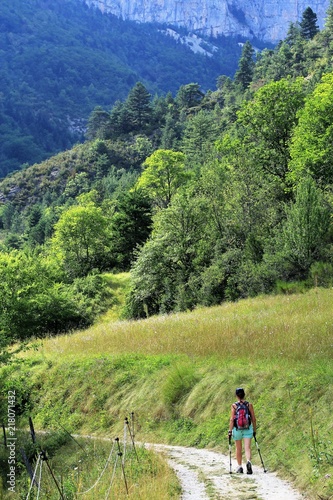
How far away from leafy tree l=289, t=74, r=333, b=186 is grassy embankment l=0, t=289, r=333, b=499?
12.5 meters

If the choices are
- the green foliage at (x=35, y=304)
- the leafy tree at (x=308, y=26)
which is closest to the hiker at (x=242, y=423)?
the green foliage at (x=35, y=304)

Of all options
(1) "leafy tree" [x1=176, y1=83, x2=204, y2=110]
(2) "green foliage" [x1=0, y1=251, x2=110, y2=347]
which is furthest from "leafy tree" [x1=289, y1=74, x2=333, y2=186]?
(1) "leafy tree" [x1=176, y1=83, x2=204, y2=110]

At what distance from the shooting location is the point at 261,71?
416 feet

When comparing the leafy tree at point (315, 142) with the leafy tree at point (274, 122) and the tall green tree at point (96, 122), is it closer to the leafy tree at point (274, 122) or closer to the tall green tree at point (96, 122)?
the leafy tree at point (274, 122)

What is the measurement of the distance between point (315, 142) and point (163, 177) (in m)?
34.2

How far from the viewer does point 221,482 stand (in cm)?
925

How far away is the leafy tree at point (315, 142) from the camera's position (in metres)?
34.5

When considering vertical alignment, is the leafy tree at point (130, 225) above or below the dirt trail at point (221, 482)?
above

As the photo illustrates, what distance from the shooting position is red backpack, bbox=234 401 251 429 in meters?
9.74

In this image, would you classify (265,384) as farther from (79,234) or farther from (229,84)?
(229,84)

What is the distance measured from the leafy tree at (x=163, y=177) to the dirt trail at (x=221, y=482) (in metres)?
56.6

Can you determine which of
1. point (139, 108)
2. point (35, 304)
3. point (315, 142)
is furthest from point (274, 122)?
point (139, 108)

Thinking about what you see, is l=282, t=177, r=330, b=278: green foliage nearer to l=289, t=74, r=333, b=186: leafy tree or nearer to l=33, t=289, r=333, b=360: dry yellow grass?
l=33, t=289, r=333, b=360: dry yellow grass

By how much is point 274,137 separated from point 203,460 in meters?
32.4
